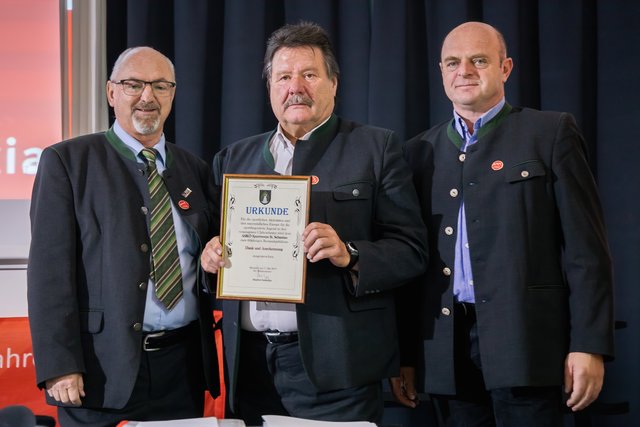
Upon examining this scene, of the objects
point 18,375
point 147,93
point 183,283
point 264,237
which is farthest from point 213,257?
point 18,375

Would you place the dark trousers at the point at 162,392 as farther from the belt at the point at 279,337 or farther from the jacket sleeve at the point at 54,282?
the belt at the point at 279,337

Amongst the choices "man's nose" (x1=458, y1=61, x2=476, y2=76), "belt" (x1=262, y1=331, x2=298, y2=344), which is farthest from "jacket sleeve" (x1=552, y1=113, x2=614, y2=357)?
"belt" (x1=262, y1=331, x2=298, y2=344)

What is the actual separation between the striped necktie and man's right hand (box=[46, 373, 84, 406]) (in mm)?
319

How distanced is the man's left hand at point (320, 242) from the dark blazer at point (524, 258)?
434mm

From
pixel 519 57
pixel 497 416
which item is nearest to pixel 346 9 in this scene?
pixel 519 57

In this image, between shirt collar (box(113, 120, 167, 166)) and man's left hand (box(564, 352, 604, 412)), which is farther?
shirt collar (box(113, 120, 167, 166))

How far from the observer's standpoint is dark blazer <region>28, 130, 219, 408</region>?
1.89 meters

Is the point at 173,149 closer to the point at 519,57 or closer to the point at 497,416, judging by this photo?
the point at 497,416

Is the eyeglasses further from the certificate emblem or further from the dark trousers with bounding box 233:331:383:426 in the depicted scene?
the dark trousers with bounding box 233:331:383:426

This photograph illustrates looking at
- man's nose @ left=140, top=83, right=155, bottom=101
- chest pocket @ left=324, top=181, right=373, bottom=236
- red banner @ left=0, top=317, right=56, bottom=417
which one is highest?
man's nose @ left=140, top=83, right=155, bottom=101

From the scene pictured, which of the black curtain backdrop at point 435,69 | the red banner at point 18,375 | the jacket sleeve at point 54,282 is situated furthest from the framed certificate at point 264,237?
the black curtain backdrop at point 435,69

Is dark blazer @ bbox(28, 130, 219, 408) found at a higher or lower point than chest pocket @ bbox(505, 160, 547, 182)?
lower

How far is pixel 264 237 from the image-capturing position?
6.03 ft

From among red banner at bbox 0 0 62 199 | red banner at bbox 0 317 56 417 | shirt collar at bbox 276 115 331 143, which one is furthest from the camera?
red banner at bbox 0 0 62 199
